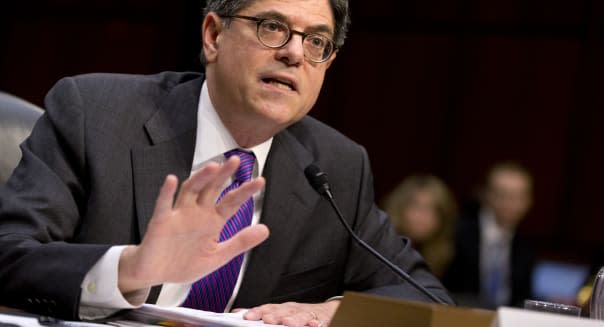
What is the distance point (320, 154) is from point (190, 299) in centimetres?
58

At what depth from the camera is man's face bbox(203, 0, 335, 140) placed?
2.16 meters

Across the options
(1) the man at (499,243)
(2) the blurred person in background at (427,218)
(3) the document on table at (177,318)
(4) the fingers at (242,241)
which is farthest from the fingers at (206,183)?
(1) the man at (499,243)

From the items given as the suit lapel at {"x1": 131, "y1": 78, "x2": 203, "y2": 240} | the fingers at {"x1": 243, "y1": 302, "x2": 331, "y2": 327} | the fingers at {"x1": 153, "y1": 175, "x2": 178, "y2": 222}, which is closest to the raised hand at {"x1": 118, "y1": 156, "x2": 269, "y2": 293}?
the fingers at {"x1": 153, "y1": 175, "x2": 178, "y2": 222}

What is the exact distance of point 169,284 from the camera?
2.11 m

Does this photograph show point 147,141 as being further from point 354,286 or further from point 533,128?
point 533,128

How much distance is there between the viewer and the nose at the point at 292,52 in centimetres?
214

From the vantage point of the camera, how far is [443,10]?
675 centimetres

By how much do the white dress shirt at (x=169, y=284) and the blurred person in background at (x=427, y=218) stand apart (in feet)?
10.7

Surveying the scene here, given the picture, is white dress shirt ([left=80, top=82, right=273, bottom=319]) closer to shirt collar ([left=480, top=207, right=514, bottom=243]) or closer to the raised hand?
the raised hand

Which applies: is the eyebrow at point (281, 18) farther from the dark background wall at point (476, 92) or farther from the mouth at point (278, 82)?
the dark background wall at point (476, 92)

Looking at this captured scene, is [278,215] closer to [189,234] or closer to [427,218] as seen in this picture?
[189,234]

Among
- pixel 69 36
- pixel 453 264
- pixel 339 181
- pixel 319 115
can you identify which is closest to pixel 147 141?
pixel 339 181

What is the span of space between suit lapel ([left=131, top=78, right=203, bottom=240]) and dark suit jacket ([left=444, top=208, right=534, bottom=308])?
350cm

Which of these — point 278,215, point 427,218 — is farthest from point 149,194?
point 427,218
